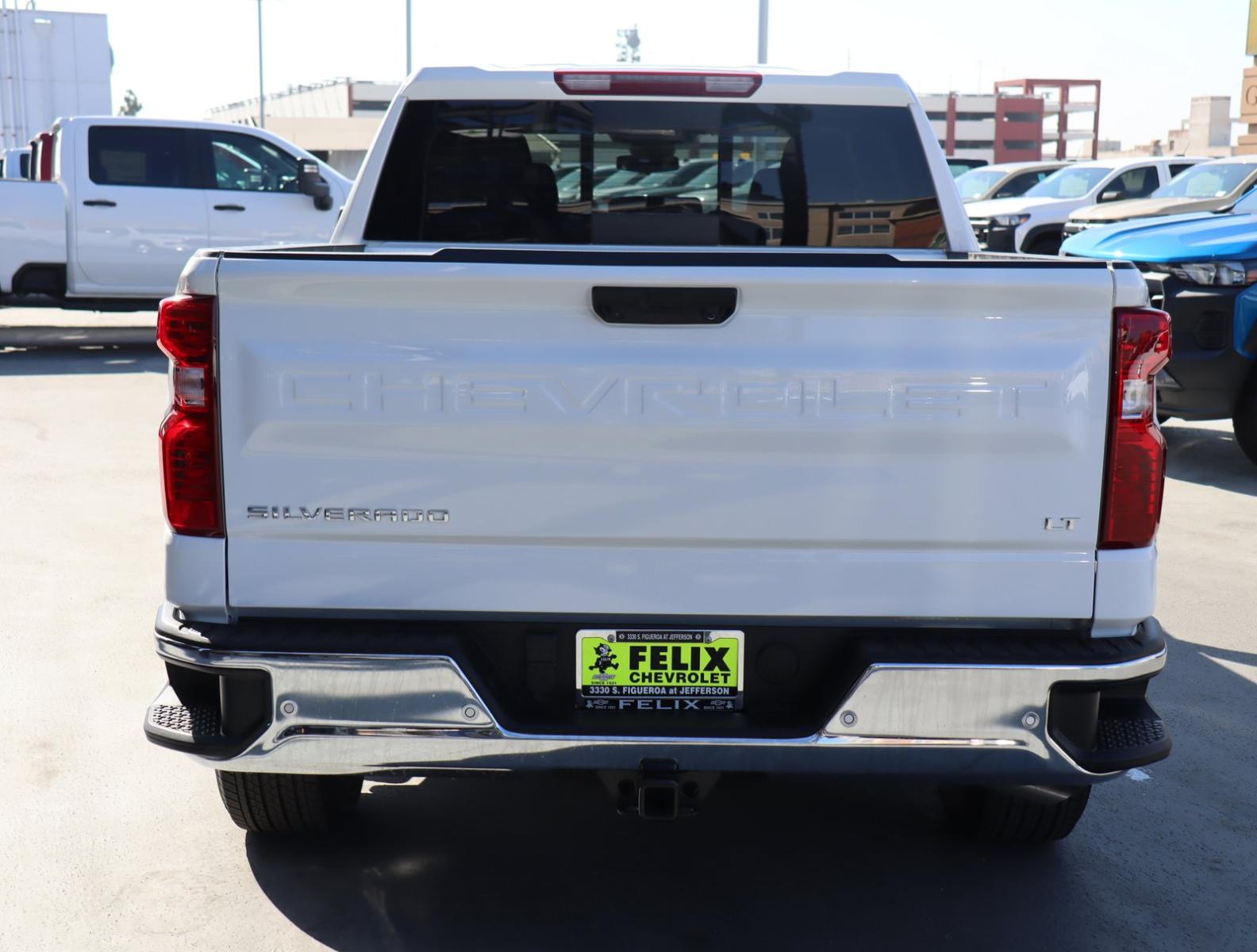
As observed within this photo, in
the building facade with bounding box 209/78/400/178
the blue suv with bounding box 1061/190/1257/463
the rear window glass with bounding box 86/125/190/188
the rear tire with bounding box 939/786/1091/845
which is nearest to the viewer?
the rear tire with bounding box 939/786/1091/845

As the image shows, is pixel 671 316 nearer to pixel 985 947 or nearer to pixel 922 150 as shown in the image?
pixel 985 947

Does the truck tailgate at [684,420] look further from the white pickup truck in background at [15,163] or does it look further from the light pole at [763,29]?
the light pole at [763,29]

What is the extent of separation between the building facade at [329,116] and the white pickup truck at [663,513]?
219ft

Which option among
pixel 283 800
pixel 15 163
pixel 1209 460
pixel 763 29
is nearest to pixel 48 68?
pixel 15 163

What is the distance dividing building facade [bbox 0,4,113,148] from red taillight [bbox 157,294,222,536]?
61.5 metres

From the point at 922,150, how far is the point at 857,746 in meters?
2.32

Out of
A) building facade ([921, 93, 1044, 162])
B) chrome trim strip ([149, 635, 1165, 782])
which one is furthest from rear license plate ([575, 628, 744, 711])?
building facade ([921, 93, 1044, 162])

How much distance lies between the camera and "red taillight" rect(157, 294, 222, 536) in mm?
2775

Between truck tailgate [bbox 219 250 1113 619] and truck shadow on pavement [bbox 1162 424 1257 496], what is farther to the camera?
truck shadow on pavement [bbox 1162 424 1257 496]

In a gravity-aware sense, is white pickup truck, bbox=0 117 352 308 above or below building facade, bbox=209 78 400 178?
below

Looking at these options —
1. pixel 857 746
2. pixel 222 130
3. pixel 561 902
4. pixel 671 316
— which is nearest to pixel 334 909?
pixel 561 902

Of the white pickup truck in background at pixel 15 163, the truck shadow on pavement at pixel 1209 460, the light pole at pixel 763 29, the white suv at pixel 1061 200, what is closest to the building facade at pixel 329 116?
the white pickup truck in background at pixel 15 163

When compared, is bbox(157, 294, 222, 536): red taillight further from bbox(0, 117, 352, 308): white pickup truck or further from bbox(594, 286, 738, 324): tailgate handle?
bbox(0, 117, 352, 308): white pickup truck

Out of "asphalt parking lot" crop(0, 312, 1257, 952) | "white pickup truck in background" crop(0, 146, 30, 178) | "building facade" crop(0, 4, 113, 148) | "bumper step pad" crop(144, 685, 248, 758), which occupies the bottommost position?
"asphalt parking lot" crop(0, 312, 1257, 952)
